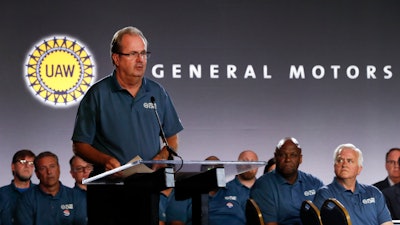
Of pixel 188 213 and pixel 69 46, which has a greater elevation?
pixel 69 46

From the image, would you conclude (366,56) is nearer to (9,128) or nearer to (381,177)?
(381,177)

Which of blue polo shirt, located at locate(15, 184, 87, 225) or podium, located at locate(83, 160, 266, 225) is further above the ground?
podium, located at locate(83, 160, 266, 225)

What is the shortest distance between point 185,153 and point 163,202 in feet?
13.0

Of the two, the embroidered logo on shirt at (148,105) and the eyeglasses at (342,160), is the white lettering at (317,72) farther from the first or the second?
the embroidered logo on shirt at (148,105)

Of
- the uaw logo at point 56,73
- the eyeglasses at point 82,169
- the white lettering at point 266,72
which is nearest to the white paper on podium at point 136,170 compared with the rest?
the eyeglasses at point 82,169

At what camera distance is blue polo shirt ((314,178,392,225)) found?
17.4ft

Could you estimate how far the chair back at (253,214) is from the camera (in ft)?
15.9

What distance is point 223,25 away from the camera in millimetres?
7293

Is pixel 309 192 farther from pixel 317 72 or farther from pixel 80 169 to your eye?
pixel 80 169

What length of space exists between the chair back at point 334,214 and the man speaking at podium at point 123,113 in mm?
1829

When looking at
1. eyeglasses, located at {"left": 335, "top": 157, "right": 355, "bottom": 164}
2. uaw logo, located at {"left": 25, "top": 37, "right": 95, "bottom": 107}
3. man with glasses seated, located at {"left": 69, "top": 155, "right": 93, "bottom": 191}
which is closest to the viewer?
eyeglasses, located at {"left": 335, "top": 157, "right": 355, "bottom": 164}

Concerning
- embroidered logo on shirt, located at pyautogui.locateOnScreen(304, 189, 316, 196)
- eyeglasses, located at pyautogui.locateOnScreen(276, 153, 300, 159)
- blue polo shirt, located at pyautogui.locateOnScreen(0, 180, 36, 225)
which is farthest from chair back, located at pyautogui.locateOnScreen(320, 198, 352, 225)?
blue polo shirt, located at pyautogui.locateOnScreen(0, 180, 36, 225)

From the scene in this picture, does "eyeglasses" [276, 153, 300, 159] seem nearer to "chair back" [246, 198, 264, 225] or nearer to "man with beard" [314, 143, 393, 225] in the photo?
"man with beard" [314, 143, 393, 225]

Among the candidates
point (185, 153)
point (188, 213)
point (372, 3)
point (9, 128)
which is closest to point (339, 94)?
point (372, 3)
